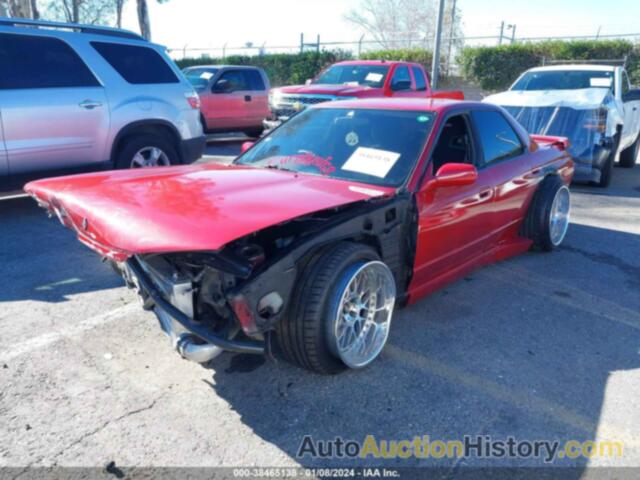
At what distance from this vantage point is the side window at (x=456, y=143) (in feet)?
13.1

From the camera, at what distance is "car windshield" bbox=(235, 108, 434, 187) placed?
3496 mm

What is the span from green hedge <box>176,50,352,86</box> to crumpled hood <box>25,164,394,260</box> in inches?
838

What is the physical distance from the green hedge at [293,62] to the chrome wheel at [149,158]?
1807 cm

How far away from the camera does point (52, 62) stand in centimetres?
581

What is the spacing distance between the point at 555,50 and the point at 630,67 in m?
2.63

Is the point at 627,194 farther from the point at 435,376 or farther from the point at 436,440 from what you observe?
the point at 436,440

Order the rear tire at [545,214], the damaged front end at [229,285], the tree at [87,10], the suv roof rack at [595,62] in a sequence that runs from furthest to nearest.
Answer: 1. the tree at [87,10]
2. the suv roof rack at [595,62]
3. the rear tire at [545,214]
4. the damaged front end at [229,285]

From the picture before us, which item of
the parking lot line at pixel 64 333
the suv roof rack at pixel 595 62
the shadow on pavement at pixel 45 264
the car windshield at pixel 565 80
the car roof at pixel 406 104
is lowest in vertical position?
the parking lot line at pixel 64 333

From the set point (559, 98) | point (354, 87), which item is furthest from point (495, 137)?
point (354, 87)

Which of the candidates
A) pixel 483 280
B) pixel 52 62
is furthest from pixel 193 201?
pixel 52 62

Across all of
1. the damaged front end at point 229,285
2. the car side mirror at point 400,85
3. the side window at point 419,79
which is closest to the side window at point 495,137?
the damaged front end at point 229,285

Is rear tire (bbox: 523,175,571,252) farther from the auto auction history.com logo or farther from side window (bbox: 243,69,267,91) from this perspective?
side window (bbox: 243,69,267,91)

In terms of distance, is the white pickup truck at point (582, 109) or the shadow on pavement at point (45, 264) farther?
the white pickup truck at point (582, 109)

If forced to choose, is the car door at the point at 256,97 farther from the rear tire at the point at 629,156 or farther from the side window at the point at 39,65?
the rear tire at the point at 629,156
